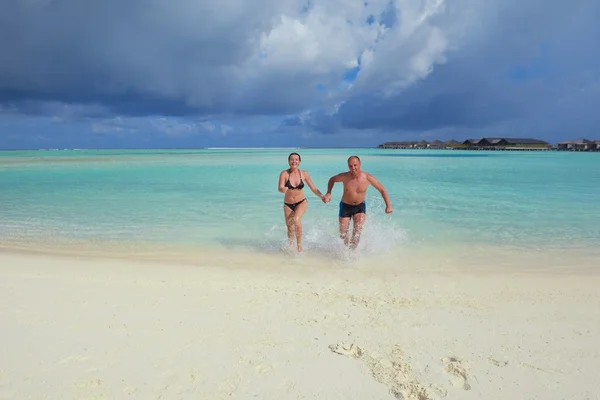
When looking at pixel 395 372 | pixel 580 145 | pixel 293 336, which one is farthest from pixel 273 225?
pixel 580 145

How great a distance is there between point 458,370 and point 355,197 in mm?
3905

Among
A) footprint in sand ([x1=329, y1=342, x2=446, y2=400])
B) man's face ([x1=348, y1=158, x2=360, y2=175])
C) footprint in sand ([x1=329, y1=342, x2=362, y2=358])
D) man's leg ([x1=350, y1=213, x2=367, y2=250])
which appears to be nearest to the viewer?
footprint in sand ([x1=329, y1=342, x2=446, y2=400])

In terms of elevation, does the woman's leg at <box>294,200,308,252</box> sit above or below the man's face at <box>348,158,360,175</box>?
below

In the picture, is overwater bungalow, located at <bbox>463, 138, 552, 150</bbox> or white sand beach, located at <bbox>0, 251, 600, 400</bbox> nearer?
white sand beach, located at <bbox>0, 251, 600, 400</bbox>

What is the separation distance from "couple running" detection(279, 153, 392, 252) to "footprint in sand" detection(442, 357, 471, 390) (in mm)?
3590

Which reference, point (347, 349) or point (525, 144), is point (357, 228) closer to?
point (347, 349)

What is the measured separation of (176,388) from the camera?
8.92 ft

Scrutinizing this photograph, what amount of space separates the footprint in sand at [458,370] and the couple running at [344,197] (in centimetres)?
359

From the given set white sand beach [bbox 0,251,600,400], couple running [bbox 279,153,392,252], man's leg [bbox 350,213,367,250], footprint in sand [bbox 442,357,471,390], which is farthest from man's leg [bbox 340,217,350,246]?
footprint in sand [bbox 442,357,471,390]

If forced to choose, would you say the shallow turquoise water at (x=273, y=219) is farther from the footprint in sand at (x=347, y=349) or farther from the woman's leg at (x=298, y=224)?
the footprint in sand at (x=347, y=349)

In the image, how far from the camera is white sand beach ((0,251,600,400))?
9.11 feet

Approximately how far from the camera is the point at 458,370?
9.80 feet

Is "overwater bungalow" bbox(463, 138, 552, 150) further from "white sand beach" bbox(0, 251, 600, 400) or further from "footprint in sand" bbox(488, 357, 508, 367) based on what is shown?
"footprint in sand" bbox(488, 357, 508, 367)

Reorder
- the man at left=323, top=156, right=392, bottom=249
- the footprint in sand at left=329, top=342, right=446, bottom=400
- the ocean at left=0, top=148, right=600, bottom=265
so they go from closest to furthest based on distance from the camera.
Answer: the footprint in sand at left=329, top=342, right=446, bottom=400, the man at left=323, top=156, right=392, bottom=249, the ocean at left=0, top=148, right=600, bottom=265
